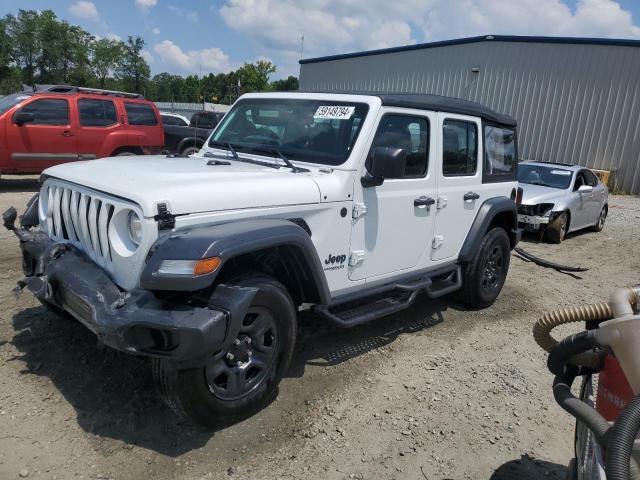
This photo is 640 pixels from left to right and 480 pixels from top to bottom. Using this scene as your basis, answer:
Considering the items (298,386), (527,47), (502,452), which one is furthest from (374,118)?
(527,47)

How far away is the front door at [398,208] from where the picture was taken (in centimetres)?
377

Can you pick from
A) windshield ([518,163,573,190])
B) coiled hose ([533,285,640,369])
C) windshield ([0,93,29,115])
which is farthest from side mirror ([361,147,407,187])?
windshield ([0,93,29,115])

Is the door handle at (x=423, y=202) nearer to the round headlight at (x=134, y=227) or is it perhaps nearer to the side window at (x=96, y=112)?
the round headlight at (x=134, y=227)

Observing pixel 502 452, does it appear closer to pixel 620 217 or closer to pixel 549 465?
pixel 549 465

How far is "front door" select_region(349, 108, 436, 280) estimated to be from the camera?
12.4 feet

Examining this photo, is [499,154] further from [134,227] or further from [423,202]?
[134,227]

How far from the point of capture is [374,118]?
3785mm

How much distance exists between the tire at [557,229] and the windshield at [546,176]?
87cm

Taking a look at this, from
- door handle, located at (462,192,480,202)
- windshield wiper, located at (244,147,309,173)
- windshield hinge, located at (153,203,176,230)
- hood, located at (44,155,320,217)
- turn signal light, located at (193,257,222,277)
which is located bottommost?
turn signal light, located at (193,257,222,277)

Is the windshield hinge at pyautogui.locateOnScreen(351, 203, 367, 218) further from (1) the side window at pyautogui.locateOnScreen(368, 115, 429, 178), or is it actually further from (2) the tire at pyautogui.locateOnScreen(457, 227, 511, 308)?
(2) the tire at pyautogui.locateOnScreen(457, 227, 511, 308)

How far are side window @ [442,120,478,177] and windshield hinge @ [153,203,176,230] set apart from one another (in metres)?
2.65

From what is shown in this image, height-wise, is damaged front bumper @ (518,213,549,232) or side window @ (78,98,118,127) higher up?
side window @ (78,98,118,127)

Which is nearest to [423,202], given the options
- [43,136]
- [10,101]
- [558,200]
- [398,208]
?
[398,208]

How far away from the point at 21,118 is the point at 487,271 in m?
9.08
